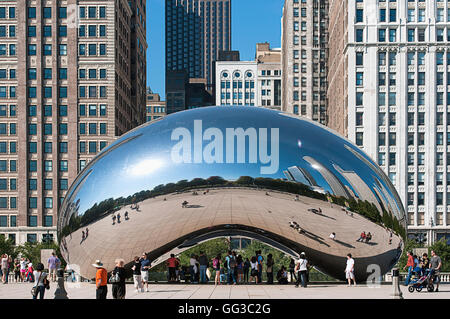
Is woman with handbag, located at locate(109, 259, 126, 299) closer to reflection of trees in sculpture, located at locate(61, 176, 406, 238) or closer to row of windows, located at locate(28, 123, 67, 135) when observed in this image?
reflection of trees in sculpture, located at locate(61, 176, 406, 238)

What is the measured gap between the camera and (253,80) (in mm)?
179750

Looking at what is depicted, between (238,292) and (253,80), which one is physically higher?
(253,80)

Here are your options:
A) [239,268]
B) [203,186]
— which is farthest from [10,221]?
[203,186]

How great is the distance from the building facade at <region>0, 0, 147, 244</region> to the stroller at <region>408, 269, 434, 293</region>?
6667 cm

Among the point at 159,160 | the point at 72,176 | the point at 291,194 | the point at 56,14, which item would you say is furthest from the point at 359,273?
the point at 56,14

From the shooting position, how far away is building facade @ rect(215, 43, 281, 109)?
172375mm

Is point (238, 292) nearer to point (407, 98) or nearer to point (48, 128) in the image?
point (48, 128)

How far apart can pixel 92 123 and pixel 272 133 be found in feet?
221

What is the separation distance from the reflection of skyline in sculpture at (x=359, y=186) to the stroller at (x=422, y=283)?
8.81 feet

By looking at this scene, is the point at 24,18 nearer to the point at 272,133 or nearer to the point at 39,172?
the point at 39,172

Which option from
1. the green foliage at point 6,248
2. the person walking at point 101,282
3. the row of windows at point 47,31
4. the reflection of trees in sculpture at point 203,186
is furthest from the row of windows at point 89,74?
the person walking at point 101,282

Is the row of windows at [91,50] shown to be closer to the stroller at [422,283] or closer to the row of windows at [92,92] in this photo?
the row of windows at [92,92]

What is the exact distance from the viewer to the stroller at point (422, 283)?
2131 centimetres

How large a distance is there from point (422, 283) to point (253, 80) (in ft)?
526
